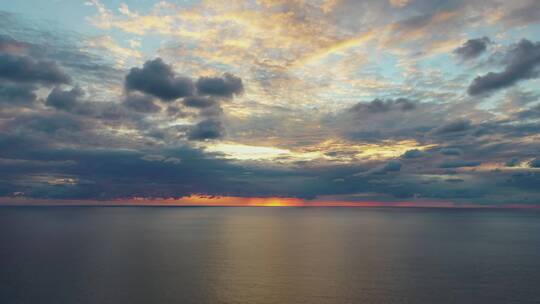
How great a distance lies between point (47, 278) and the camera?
79562 millimetres

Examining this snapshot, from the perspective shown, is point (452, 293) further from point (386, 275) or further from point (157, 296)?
point (157, 296)

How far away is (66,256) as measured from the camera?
10819cm

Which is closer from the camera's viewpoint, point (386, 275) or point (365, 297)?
point (365, 297)

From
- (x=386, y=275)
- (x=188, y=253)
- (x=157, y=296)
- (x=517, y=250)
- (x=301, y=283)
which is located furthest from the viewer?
(x=517, y=250)

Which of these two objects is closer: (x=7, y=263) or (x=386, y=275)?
(x=386, y=275)

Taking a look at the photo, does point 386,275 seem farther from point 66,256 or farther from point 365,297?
point 66,256

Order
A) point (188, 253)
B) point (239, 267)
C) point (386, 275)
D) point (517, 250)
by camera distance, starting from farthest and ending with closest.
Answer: point (517, 250) < point (188, 253) < point (239, 267) < point (386, 275)

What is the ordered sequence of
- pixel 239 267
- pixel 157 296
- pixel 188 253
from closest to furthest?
pixel 157 296, pixel 239 267, pixel 188 253

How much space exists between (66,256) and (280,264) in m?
62.1

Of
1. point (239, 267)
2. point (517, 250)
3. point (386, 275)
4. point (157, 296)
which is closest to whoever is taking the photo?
point (157, 296)

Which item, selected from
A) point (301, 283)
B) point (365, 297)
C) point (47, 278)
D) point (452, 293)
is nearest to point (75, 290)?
point (47, 278)

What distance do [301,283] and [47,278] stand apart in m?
53.8

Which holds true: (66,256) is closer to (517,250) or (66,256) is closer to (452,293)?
(452,293)

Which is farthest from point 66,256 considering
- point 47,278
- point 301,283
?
point 301,283
